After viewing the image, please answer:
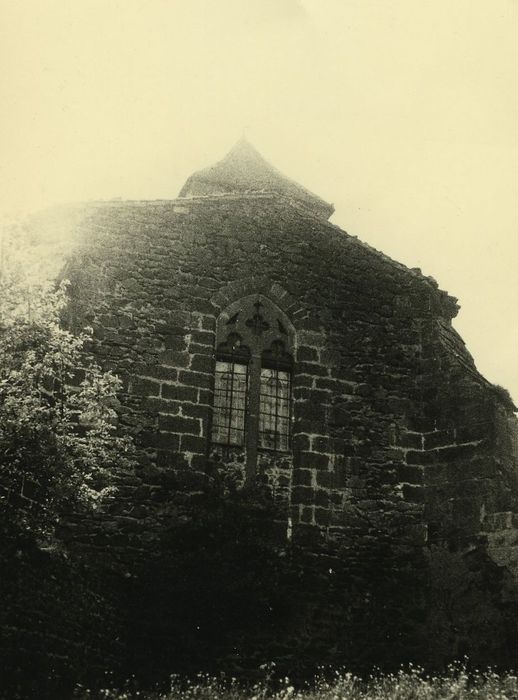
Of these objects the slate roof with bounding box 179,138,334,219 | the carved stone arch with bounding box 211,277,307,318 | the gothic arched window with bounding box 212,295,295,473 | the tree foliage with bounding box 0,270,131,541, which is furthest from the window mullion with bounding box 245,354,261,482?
the slate roof with bounding box 179,138,334,219

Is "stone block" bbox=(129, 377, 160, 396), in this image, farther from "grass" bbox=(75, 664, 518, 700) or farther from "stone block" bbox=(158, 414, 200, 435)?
"grass" bbox=(75, 664, 518, 700)

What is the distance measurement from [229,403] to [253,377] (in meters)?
0.56

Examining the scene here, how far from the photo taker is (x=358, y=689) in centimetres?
1012

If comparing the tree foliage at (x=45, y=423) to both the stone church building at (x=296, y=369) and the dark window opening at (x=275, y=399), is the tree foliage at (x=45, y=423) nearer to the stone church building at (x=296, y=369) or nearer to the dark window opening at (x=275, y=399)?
the stone church building at (x=296, y=369)

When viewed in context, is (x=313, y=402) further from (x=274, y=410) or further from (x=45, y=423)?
(x=45, y=423)

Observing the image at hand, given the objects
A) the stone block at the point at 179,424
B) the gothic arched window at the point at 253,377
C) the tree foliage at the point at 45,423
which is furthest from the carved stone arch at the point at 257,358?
the tree foliage at the point at 45,423

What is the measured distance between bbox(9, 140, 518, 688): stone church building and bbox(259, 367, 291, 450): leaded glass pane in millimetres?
23

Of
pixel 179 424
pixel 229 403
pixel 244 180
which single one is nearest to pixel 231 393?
pixel 229 403

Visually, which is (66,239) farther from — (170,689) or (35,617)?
(170,689)

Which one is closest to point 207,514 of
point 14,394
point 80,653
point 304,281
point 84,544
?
point 84,544

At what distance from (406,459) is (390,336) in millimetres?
2049

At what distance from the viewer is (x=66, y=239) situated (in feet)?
39.8

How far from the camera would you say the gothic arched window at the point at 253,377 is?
12109mm

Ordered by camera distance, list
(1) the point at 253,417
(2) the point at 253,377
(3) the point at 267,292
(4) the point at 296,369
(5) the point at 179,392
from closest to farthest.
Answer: (5) the point at 179,392 → (1) the point at 253,417 → (2) the point at 253,377 → (4) the point at 296,369 → (3) the point at 267,292
